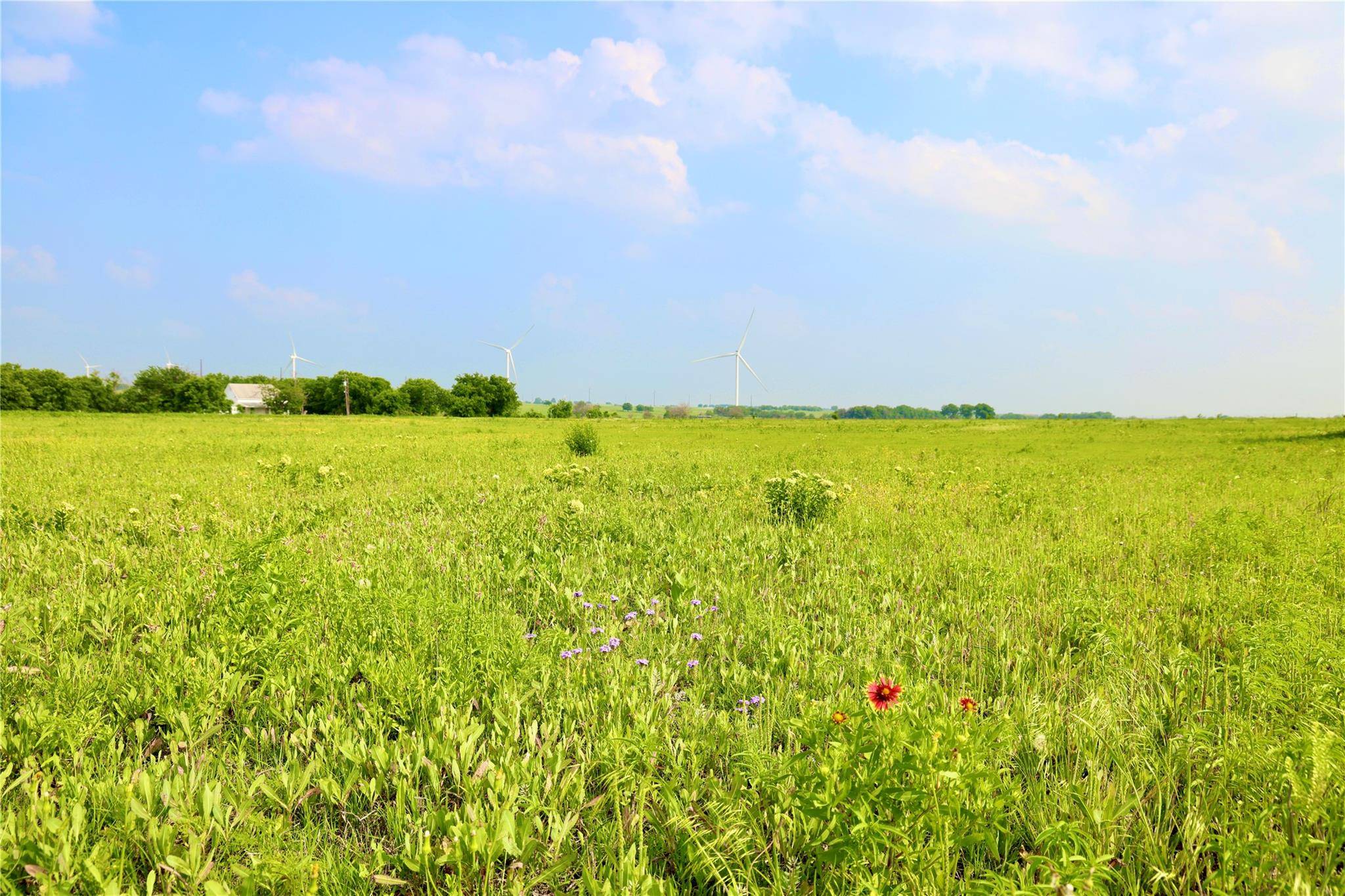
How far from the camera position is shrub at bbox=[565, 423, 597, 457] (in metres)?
20.3

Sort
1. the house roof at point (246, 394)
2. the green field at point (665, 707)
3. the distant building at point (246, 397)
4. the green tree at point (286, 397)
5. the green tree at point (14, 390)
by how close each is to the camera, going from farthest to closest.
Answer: the house roof at point (246, 394)
the distant building at point (246, 397)
the green tree at point (286, 397)
the green tree at point (14, 390)
the green field at point (665, 707)

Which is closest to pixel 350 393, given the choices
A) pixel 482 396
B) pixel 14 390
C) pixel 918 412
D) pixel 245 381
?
pixel 482 396

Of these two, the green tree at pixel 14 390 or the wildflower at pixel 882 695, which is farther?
the green tree at pixel 14 390

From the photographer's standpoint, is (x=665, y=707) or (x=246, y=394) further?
(x=246, y=394)

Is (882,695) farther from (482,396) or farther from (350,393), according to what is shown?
(350,393)

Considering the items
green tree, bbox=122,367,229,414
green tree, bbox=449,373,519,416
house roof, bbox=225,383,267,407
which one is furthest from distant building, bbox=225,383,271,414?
green tree, bbox=449,373,519,416

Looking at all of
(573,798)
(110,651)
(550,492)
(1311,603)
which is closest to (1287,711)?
(1311,603)

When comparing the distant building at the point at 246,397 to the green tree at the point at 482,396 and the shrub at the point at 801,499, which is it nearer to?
the green tree at the point at 482,396

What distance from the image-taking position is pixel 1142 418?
5850 centimetres

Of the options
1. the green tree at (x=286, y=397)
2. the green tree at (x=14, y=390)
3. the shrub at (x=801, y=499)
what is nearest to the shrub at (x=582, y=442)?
the shrub at (x=801, y=499)

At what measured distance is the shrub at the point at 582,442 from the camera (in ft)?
66.7

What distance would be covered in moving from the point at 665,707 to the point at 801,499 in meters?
5.80

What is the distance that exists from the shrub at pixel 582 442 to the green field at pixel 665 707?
470 inches

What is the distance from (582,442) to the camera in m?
20.3
